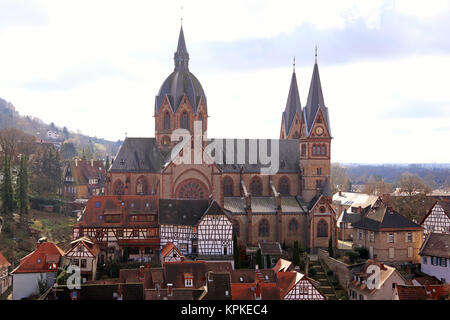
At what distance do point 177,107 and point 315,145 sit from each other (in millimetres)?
19491

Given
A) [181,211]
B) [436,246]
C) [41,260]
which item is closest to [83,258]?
[41,260]

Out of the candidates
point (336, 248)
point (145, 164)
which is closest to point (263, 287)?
point (336, 248)

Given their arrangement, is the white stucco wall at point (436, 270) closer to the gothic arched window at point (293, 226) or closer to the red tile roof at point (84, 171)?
the gothic arched window at point (293, 226)

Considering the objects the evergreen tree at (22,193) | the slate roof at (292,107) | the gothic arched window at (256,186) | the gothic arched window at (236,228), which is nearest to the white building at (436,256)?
the gothic arched window at (236,228)

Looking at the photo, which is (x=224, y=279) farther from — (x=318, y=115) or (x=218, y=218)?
(x=318, y=115)

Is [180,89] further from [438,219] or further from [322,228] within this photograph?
[438,219]

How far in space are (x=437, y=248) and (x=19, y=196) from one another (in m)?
55.0

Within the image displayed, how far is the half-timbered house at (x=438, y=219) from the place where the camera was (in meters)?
65.1

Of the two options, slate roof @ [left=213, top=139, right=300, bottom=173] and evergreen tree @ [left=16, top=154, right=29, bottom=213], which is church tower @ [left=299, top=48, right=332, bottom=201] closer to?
slate roof @ [left=213, top=139, right=300, bottom=173]

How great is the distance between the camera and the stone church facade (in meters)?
65.4

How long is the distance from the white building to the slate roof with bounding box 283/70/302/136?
29298 mm

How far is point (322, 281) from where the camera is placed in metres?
54.5

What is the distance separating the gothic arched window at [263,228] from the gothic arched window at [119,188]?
18531 mm
